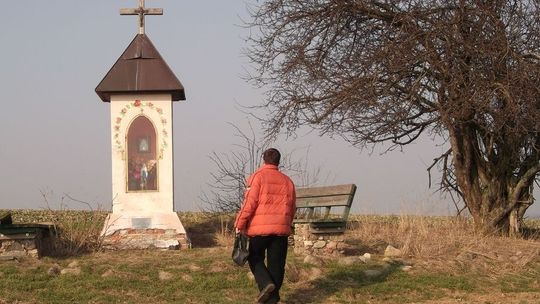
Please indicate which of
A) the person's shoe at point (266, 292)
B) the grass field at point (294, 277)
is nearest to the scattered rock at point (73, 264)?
the grass field at point (294, 277)

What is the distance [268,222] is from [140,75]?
20.0ft

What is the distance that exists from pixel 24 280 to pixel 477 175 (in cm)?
986

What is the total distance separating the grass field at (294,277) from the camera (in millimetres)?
10344

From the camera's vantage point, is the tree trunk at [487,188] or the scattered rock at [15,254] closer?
the scattered rock at [15,254]

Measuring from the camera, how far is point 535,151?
1628cm

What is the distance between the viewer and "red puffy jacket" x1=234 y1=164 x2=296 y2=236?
948cm

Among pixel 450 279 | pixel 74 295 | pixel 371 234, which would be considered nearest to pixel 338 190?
pixel 371 234

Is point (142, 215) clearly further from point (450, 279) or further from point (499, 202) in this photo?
point (499, 202)

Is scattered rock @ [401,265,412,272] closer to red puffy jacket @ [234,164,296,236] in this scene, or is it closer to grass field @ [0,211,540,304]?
grass field @ [0,211,540,304]

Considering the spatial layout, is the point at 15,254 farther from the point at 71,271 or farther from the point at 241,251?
the point at 241,251

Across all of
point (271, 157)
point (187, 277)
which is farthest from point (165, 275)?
point (271, 157)

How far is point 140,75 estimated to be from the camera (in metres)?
14.7

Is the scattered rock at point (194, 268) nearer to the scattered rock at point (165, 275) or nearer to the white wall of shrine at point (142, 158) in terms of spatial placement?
the scattered rock at point (165, 275)

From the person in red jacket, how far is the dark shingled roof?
536cm
